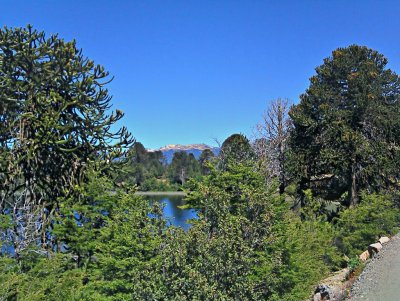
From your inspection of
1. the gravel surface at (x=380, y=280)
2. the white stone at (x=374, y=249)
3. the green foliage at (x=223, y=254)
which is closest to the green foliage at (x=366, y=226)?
the white stone at (x=374, y=249)

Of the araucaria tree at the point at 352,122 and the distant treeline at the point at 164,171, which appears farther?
the distant treeline at the point at 164,171

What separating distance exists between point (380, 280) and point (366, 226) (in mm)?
9447

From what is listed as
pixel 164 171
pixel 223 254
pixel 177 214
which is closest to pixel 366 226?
pixel 223 254

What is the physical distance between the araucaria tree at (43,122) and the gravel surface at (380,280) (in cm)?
1058

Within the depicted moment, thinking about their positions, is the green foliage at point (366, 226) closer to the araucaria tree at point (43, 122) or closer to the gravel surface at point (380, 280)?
the gravel surface at point (380, 280)

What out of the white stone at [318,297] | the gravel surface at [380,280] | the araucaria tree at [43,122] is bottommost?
the white stone at [318,297]

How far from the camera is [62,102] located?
1588cm

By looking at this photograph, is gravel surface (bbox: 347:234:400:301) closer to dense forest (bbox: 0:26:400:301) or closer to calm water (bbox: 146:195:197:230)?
dense forest (bbox: 0:26:400:301)

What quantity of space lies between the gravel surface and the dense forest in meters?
1.21

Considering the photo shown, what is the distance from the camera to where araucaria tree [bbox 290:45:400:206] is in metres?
26.9

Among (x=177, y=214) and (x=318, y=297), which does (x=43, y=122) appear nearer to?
(x=318, y=297)

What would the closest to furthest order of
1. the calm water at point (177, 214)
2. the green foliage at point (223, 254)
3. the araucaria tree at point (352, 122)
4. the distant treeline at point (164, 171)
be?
1. the green foliage at point (223, 254)
2. the calm water at point (177, 214)
3. the araucaria tree at point (352, 122)
4. the distant treeline at point (164, 171)

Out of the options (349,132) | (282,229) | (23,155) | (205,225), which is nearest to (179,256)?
(205,225)

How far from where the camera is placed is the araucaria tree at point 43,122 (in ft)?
50.0
